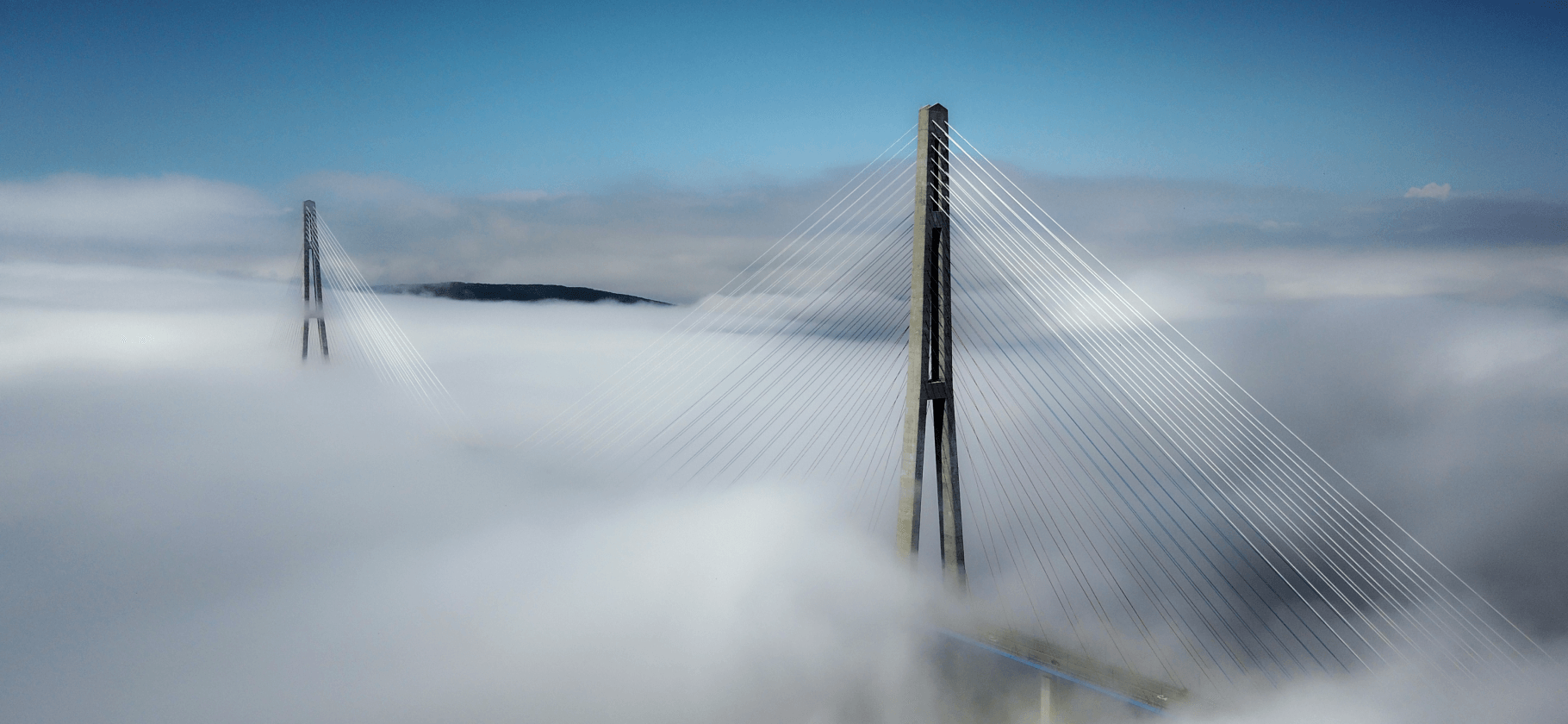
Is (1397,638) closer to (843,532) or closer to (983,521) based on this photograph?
(983,521)

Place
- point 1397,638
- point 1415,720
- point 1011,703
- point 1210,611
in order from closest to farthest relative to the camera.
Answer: point 1415,720 < point 1011,703 < point 1397,638 < point 1210,611

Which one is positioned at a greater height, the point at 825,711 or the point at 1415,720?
the point at 1415,720

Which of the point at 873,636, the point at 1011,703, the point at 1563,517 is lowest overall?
the point at 1563,517

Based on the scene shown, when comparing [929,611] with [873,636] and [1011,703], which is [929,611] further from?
[1011,703]

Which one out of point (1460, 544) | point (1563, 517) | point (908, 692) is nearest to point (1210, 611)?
point (1460, 544)

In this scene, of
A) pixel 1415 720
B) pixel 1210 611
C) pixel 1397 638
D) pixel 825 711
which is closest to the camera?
pixel 1415 720

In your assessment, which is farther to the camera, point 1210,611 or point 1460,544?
point 1460,544
